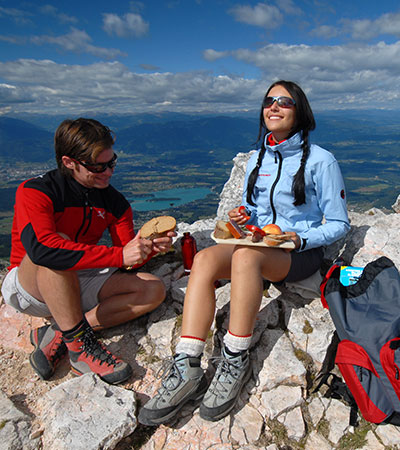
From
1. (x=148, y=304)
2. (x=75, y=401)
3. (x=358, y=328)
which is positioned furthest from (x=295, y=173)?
(x=75, y=401)

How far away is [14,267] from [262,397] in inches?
146

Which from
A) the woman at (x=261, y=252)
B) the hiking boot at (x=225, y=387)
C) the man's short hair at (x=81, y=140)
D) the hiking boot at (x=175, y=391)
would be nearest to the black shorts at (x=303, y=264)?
the woman at (x=261, y=252)

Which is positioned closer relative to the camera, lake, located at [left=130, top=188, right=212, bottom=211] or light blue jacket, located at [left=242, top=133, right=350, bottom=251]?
light blue jacket, located at [left=242, top=133, right=350, bottom=251]

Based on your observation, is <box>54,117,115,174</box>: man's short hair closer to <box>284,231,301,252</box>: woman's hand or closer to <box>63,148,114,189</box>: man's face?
<box>63,148,114,189</box>: man's face

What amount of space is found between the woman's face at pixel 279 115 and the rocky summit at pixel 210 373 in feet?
7.29

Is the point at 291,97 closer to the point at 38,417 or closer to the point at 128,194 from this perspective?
the point at 38,417

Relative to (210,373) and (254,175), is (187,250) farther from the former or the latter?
(210,373)

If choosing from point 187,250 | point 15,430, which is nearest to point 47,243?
point 15,430

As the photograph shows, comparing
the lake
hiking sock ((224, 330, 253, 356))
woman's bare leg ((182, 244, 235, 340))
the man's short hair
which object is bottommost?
the lake

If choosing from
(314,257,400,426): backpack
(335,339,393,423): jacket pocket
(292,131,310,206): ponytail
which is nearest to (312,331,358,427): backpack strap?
(314,257,400,426): backpack

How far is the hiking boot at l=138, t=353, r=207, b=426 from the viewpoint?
300cm

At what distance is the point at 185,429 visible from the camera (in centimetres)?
316

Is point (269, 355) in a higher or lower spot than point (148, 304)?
lower

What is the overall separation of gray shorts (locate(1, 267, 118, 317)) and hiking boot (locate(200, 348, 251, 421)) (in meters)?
2.07
